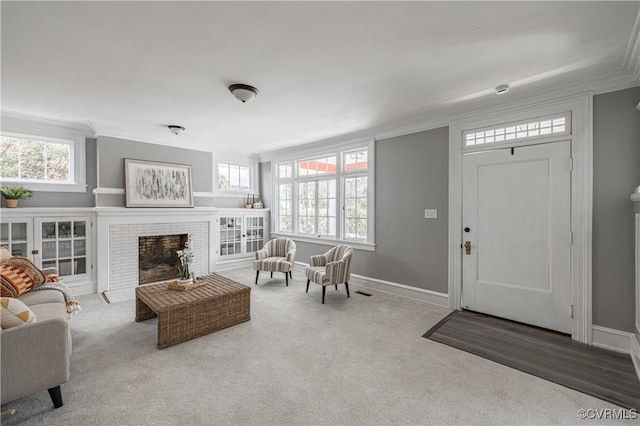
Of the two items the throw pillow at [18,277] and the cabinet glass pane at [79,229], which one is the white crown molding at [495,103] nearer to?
the cabinet glass pane at [79,229]

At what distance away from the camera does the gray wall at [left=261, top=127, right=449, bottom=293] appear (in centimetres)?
387

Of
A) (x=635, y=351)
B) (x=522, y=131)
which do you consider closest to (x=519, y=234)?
(x=522, y=131)

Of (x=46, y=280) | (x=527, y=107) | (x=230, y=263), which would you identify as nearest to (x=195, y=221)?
(x=230, y=263)

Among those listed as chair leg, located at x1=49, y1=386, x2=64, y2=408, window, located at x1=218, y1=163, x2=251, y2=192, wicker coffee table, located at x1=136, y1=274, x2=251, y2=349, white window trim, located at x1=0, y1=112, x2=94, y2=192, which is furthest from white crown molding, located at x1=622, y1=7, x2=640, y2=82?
white window trim, located at x1=0, y1=112, x2=94, y2=192

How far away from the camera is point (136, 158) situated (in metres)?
4.85

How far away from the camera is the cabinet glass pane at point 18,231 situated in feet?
12.5

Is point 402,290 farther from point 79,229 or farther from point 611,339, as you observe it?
point 79,229

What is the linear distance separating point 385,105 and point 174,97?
2526 mm

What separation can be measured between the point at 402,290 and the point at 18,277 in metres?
4.45

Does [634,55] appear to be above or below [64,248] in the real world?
above

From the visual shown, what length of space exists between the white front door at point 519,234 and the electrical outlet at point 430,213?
1.19 feet

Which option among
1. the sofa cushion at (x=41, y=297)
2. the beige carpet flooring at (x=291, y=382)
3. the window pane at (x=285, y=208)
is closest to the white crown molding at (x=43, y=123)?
the sofa cushion at (x=41, y=297)

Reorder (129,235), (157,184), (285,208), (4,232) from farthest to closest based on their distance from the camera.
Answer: (285,208) → (157,184) → (129,235) → (4,232)

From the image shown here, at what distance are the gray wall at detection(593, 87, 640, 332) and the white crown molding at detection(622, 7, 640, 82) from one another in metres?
0.24
